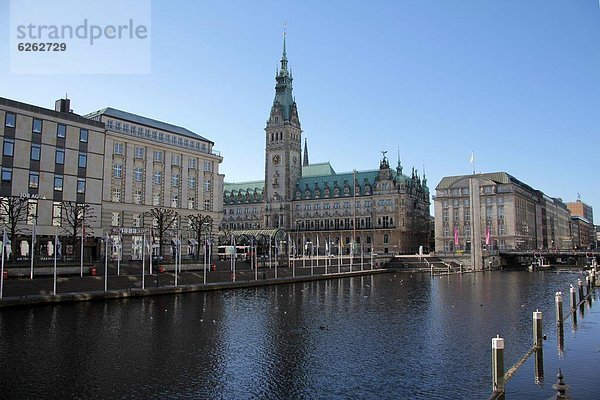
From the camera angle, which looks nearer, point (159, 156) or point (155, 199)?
point (155, 199)

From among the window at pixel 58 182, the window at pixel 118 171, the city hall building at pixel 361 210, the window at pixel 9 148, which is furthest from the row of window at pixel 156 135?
the city hall building at pixel 361 210

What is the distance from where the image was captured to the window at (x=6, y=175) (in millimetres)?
75125

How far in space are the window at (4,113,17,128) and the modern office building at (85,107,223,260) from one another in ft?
52.1

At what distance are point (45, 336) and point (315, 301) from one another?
3174cm

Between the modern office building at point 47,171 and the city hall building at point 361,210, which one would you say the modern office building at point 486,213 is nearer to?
the city hall building at point 361,210

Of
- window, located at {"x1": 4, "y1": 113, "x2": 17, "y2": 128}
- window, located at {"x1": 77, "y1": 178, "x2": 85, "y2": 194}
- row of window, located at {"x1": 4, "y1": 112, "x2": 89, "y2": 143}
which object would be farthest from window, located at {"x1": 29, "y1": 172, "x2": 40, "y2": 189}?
window, located at {"x1": 4, "y1": 113, "x2": 17, "y2": 128}


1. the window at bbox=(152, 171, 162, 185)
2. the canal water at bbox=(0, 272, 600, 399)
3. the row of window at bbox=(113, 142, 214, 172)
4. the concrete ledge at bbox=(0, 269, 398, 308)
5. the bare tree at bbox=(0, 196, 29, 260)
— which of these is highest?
the row of window at bbox=(113, 142, 214, 172)

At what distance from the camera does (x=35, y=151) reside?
259 feet

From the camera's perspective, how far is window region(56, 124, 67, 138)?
82.0m

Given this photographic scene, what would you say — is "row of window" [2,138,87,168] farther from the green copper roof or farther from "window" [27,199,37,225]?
the green copper roof

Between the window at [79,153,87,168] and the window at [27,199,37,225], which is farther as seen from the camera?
the window at [79,153,87,168]

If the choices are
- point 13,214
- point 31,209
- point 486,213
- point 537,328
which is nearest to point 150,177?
point 31,209

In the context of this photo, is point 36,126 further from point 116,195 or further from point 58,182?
point 116,195

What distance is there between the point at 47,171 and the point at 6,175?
618 centimetres
